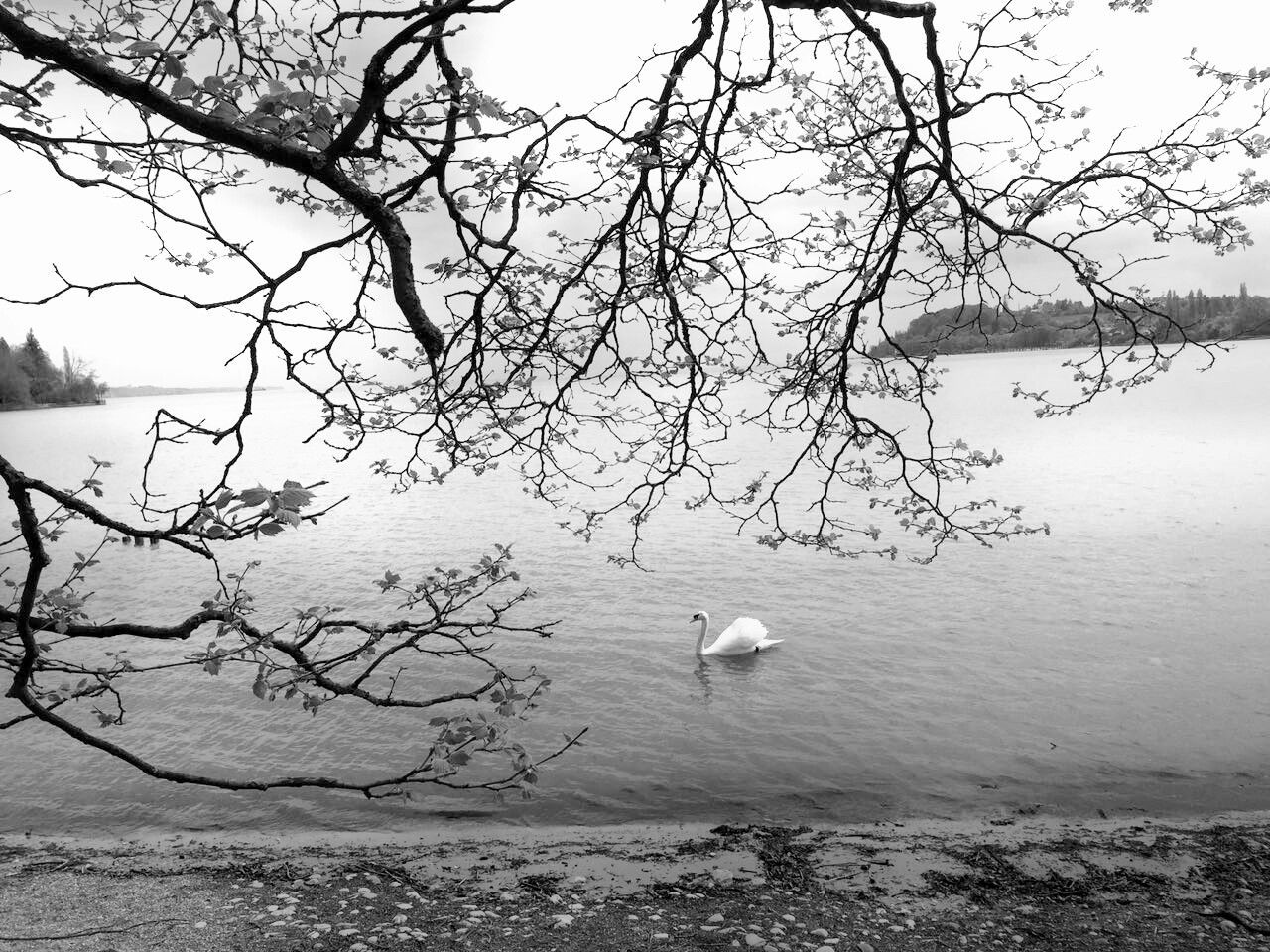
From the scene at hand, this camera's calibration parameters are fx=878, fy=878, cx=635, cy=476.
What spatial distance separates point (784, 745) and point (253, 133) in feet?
34.3

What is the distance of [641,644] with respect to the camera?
15961mm

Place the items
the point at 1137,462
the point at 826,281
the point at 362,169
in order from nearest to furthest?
1. the point at 362,169
2. the point at 826,281
3. the point at 1137,462

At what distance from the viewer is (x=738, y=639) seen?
15344 mm

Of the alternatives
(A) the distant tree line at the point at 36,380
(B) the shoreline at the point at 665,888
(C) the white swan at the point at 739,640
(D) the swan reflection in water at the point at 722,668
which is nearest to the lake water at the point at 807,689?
(D) the swan reflection in water at the point at 722,668

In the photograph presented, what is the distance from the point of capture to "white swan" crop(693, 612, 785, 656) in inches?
604

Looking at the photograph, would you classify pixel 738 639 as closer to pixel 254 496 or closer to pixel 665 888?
pixel 665 888

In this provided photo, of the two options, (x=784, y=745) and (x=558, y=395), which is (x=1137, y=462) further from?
(x=558, y=395)

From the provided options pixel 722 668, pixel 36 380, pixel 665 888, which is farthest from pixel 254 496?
pixel 36 380

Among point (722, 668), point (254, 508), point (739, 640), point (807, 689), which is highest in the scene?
point (254, 508)

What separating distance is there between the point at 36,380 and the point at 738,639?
15005 centimetres

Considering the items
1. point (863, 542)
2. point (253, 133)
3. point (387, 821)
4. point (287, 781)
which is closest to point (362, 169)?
point (253, 133)

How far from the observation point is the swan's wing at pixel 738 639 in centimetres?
1534

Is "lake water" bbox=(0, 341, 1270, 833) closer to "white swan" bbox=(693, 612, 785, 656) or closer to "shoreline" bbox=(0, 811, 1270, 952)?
"white swan" bbox=(693, 612, 785, 656)

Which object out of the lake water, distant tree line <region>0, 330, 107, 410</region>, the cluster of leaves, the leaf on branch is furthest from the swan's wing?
distant tree line <region>0, 330, 107, 410</region>
